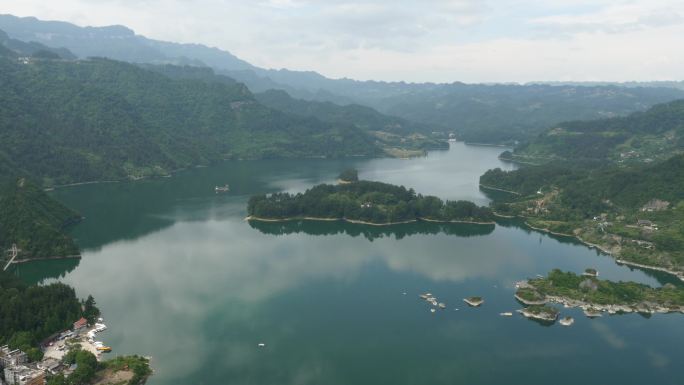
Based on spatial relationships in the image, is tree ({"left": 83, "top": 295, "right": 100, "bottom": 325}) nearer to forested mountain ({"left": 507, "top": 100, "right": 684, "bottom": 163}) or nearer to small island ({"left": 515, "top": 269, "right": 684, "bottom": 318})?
small island ({"left": 515, "top": 269, "right": 684, "bottom": 318})

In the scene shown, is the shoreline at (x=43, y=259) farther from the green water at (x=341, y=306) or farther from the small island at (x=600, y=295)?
the small island at (x=600, y=295)

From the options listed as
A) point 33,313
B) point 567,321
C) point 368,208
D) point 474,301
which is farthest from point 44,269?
point 567,321

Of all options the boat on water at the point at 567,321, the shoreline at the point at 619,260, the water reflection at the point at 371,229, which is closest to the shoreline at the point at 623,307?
the boat on water at the point at 567,321

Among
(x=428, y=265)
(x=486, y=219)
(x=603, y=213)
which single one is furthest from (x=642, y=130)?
(x=428, y=265)

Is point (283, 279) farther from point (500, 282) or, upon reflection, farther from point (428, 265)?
point (500, 282)

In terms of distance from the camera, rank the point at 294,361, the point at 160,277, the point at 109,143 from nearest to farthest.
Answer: the point at 294,361, the point at 160,277, the point at 109,143

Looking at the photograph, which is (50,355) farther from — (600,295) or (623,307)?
(623,307)

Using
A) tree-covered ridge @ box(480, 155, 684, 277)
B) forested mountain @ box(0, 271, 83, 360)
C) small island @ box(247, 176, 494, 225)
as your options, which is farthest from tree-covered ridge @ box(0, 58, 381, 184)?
tree-covered ridge @ box(480, 155, 684, 277)
